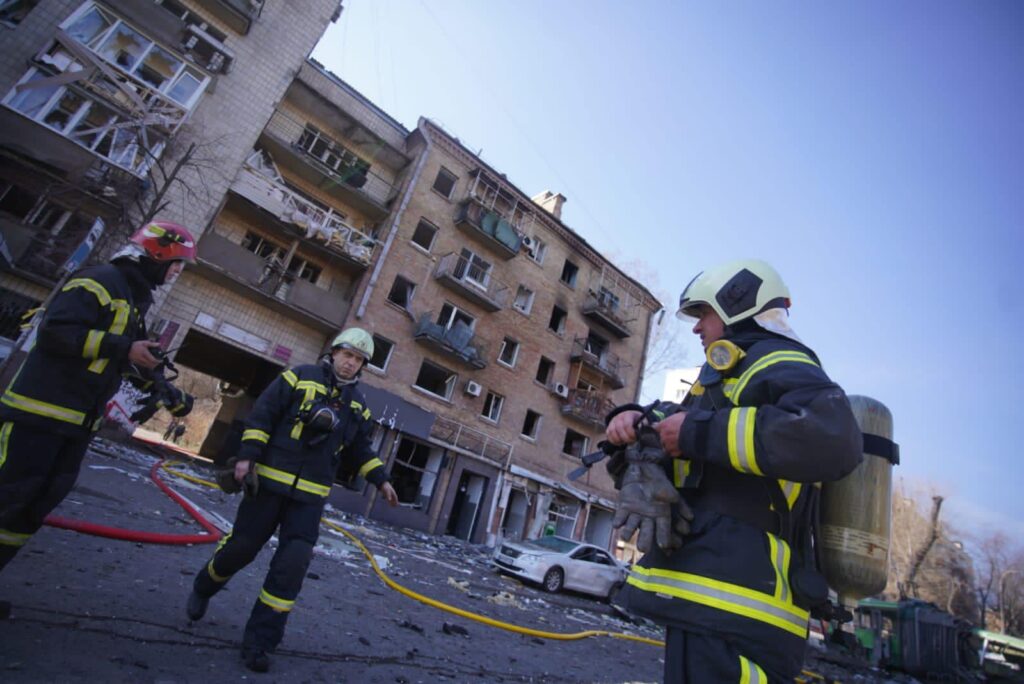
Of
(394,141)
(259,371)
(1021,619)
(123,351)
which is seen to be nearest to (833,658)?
(123,351)

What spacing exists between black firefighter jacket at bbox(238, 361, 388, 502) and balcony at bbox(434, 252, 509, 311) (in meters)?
16.4

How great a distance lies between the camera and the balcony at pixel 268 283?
15242 millimetres

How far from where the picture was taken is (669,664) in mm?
1600

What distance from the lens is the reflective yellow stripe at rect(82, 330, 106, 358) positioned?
243cm

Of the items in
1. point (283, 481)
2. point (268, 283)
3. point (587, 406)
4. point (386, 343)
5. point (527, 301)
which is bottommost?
point (283, 481)

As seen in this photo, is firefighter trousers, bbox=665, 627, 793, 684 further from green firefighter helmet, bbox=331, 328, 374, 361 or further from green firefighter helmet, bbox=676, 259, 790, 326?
green firefighter helmet, bbox=331, 328, 374, 361

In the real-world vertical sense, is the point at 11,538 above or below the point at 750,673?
below

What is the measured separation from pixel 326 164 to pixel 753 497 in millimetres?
19879

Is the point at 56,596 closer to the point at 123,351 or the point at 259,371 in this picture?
the point at 123,351

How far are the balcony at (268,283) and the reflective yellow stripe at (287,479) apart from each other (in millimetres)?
14088

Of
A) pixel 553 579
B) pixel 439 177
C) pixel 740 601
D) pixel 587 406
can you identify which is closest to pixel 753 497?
pixel 740 601

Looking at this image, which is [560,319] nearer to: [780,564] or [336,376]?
[336,376]

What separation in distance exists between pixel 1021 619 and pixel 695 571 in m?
62.9

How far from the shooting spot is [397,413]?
17469mm
